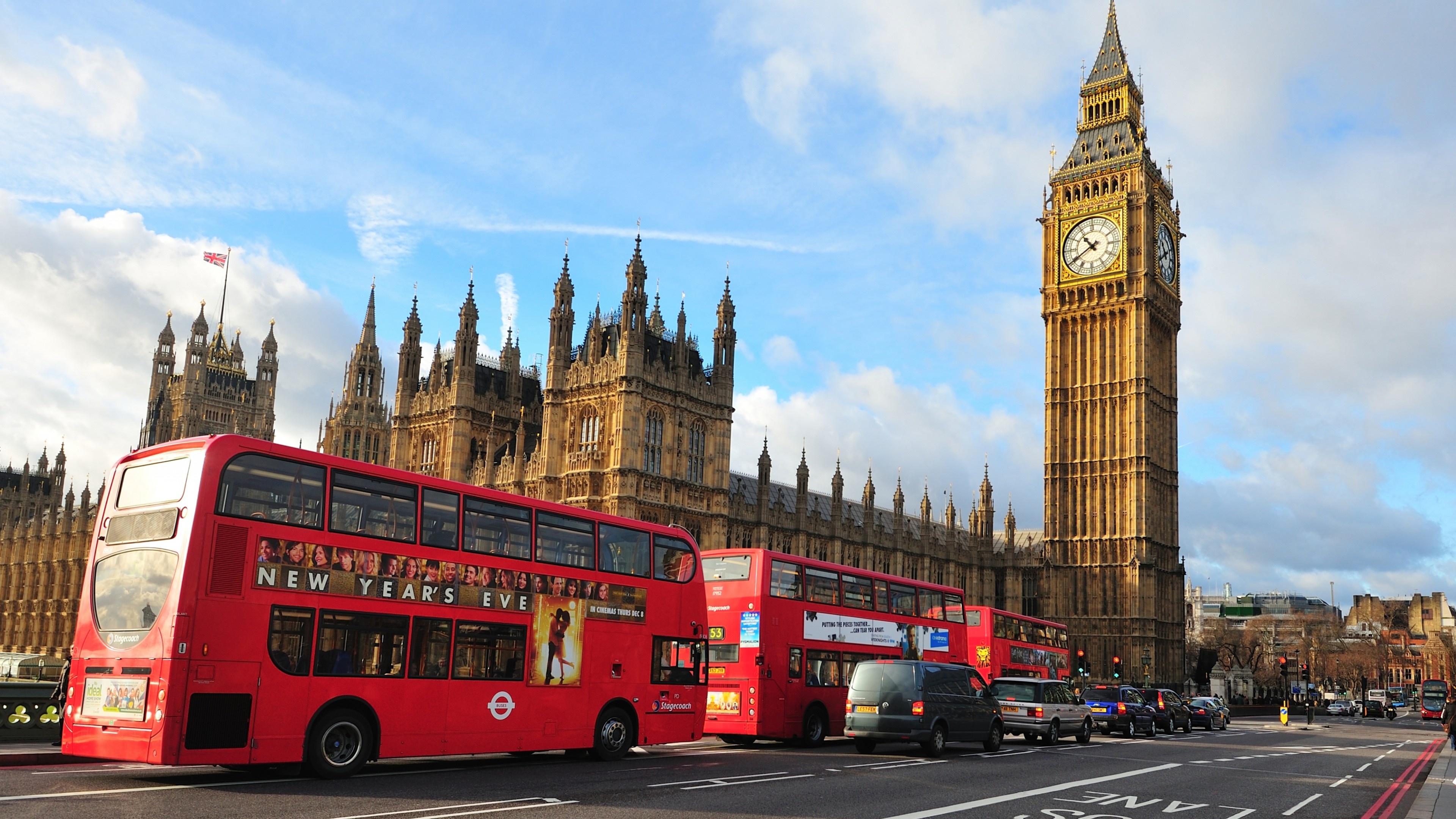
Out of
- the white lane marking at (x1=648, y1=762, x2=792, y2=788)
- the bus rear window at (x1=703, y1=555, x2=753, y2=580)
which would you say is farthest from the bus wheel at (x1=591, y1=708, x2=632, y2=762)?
the bus rear window at (x1=703, y1=555, x2=753, y2=580)

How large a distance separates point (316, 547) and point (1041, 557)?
7672 centimetres

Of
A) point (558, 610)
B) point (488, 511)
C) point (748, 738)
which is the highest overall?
point (488, 511)

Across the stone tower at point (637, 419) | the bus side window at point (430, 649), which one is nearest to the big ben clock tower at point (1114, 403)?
the stone tower at point (637, 419)

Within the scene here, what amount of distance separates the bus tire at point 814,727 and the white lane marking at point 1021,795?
770cm

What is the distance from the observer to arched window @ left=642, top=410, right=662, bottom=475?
181 ft

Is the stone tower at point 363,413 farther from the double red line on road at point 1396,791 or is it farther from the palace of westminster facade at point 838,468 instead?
the double red line on road at point 1396,791

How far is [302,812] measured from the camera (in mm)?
12703

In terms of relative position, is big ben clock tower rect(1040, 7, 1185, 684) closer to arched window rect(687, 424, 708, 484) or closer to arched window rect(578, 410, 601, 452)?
arched window rect(687, 424, 708, 484)

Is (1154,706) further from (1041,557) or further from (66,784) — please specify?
(1041,557)

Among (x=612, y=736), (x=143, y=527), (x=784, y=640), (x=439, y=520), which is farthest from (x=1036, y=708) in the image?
(x=143, y=527)

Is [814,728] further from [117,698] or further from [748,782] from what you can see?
[117,698]

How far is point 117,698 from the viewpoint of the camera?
48.3ft

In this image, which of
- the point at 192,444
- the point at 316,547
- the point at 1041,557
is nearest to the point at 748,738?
the point at 316,547

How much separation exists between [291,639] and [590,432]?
41.2 meters
